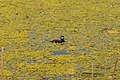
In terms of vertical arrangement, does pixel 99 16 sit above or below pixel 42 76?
above

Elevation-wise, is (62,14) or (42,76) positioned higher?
(62,14)

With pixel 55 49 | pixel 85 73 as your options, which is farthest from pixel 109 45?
pixel 85 73

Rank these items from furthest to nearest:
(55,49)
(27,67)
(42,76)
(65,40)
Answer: (65,40), (55,49), (27,67), (42,76)

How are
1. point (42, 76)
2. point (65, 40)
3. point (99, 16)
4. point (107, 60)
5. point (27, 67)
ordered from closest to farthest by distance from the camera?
point (42, 76) < point (27, 67) < point (107, 60) < point (65, 40) < point (99, 16)

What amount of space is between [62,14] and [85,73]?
480 cm

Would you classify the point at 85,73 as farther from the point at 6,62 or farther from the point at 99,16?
the point at 99,16

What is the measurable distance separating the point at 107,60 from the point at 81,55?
Answer: 543mm

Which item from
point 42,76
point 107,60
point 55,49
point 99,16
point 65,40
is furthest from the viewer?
point 99,16

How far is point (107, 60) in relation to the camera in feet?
21.4

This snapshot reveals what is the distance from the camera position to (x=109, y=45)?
7.49 meters

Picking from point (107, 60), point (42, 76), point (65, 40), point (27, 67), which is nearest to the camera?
point (42, 76)

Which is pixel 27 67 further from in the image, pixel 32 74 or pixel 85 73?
pixel 85 73

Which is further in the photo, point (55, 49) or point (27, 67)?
point (55, 49)

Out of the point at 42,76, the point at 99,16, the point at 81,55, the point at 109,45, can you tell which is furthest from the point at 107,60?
the point at 99,16
